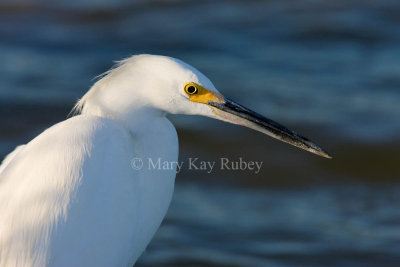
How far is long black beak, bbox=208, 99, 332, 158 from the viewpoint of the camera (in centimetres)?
334

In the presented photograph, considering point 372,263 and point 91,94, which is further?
point 372,263

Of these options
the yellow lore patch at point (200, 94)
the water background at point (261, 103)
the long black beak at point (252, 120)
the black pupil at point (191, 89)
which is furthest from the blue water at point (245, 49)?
the black pupil at point (191, 89)

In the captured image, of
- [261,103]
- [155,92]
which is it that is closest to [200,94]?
[155,92]

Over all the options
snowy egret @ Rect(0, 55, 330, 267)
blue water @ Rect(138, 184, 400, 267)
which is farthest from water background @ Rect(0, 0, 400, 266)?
snowy egret @ Rect(0, 55, 330, 267)

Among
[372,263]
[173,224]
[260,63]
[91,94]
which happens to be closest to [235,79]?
[260,63]

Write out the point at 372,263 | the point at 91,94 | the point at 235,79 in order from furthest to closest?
the point at 235,79 → the point at 372,263 → the point at 91,94

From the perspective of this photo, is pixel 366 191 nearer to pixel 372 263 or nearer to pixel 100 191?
pixel 372 263

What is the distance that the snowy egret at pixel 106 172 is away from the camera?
2.89 m

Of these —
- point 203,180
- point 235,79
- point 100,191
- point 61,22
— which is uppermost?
point 61,22

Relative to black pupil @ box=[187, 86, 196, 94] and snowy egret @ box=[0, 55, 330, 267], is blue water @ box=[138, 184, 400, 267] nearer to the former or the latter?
snowy egret @ box=[0, 55, 330, 267]

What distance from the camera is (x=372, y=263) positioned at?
449 centimetres

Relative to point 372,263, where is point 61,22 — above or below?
above

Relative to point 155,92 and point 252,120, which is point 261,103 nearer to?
point 252,120

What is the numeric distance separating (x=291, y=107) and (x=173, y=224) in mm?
1805
